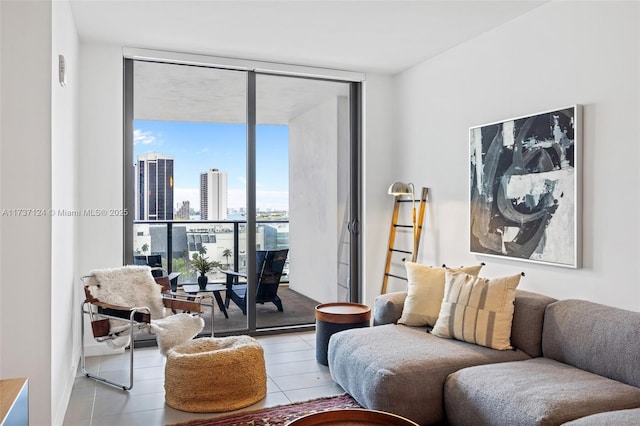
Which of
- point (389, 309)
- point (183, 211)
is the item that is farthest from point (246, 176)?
point (389, 309)

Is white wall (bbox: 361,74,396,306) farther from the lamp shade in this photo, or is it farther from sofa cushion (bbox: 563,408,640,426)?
sofa cushion (bbox: 563,408,640,426)

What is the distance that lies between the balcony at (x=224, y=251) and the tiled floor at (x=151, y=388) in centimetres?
56

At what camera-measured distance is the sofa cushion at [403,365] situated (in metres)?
2.68

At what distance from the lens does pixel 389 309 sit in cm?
369

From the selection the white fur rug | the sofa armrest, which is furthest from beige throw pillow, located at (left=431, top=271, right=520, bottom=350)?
the white fur rug

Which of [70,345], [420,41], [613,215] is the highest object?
[420,41]

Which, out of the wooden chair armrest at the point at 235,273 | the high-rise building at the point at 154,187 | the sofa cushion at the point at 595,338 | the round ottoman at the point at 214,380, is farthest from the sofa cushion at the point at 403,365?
the high-rise building at the point at 154,187

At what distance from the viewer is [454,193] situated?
14.1 feet

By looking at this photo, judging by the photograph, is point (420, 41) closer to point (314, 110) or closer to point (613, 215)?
point (314, 110)

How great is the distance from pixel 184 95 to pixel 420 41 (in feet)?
7.35

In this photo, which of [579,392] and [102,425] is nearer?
[579,392]

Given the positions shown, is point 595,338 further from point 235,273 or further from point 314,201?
point 235,273

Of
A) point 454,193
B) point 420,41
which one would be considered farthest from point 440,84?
point 454,193

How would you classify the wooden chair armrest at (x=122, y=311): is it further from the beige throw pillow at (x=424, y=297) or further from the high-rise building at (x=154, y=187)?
the beige throw pillow at (x=424, y=297)
